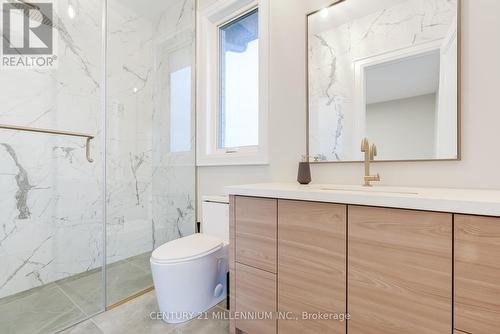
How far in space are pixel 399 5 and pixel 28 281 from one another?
10.1 ft

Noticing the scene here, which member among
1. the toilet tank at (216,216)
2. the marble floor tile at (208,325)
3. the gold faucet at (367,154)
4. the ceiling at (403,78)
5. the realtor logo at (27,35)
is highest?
the realtor logo at (27,35)

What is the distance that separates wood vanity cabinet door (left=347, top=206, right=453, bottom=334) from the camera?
0.75 metres

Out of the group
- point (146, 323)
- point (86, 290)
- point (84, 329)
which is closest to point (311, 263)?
point (146, 323)

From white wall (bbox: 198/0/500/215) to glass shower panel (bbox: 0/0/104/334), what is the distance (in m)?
1.32

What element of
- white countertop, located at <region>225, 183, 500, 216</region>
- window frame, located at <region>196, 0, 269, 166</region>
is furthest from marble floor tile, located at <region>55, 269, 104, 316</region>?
white countertop, located at <region>225, 183, 500, 216</region>

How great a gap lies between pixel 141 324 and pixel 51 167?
1496 mm

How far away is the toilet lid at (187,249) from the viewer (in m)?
1.39

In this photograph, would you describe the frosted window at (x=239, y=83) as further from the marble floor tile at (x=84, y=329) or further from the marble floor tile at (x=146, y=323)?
the marble floor tile at (x=84, y=329)

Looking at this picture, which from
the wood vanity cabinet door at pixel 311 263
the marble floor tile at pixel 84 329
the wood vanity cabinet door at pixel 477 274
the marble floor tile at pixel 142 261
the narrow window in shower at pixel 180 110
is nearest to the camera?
the wood vanity cabinet door at pixel 477 274

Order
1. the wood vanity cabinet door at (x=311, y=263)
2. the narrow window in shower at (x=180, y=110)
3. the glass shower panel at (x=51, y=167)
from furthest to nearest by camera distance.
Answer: the narrow window in shower at (x=180, y=110) → the glass shower panel at (x=51, y=167) → the wood vanity cabinet door at (x=311, y=263)

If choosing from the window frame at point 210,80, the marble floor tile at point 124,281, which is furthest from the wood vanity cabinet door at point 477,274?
the marble floor tile at point 124,281

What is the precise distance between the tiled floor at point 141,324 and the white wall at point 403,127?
141 centimetres

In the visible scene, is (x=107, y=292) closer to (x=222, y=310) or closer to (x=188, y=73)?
(x=222, y=310)

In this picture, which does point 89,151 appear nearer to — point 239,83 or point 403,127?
point 239,83
